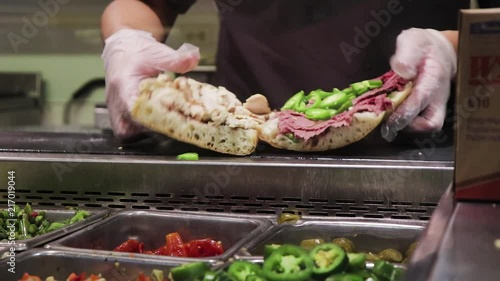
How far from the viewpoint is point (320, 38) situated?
3.77 m

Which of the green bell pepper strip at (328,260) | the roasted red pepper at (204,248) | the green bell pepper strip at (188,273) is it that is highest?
the green bell pepper strip at (328,260)

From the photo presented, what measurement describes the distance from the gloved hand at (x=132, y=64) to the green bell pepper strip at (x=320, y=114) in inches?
22.7

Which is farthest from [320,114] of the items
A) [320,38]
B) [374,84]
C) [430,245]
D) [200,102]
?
[320,38]

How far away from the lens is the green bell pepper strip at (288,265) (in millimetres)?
1371

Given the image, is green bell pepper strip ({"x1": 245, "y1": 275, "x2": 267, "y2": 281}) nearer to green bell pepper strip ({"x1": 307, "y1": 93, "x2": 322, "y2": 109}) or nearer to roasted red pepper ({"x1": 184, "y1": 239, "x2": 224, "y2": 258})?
roasted red pepper ({"x1": 184, "y1": 239, "x2": 224, "y2": 258})

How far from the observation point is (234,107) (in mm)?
2479

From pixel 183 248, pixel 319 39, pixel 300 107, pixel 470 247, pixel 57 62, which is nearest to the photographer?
pixel 470 247

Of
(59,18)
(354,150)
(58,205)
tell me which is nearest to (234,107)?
(354,150)

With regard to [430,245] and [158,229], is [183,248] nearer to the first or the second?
[158,229]

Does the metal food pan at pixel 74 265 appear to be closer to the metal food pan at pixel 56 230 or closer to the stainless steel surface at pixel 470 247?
the metal food pan at pixel 56 230

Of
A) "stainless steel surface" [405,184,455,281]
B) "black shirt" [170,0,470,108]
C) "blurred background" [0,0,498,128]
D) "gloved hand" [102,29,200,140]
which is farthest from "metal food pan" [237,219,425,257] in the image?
"blurred background" [0,0,498,128]

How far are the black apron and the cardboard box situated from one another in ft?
8.38

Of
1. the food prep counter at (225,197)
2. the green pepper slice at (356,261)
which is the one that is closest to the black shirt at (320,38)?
the food prep counter at (225,197)

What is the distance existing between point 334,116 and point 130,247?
2.95 ft
